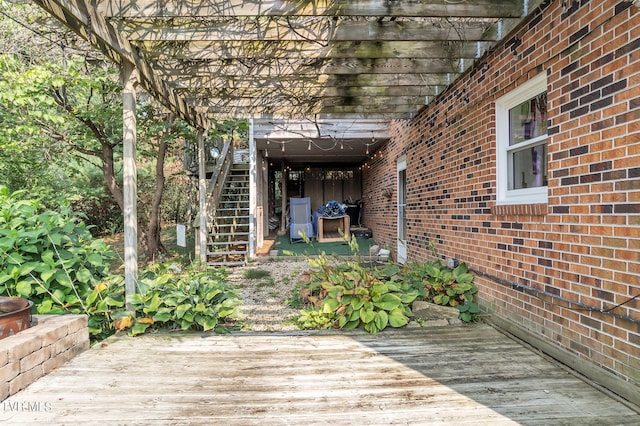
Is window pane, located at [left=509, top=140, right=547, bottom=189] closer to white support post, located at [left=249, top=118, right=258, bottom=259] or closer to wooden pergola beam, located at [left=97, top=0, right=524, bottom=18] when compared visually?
wooden pergola beam, located at [left=97, top=0, right=524, bottom=18]

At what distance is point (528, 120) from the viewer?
292 cm

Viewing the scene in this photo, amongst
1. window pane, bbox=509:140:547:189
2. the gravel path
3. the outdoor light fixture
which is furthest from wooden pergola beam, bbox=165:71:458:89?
the outdoor light fixture

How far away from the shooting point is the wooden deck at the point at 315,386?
1.78 metres

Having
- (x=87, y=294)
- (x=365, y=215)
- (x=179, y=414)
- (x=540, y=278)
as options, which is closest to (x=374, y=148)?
(x=365, y=215)

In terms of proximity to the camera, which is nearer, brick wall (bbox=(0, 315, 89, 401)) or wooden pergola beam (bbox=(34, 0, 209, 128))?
brick wall (bbox=(0, 315, 89, 401))

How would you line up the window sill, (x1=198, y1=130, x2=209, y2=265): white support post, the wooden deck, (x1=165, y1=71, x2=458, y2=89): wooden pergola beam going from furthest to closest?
1. (x1=198, y1=130, x2=209, y2=265): white support post
2. (x1=165, y1=71, x2=458, y2=89): wooden pergola beam
3. the window sill
4. the wooden deck

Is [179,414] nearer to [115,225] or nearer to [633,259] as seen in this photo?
[633,259]

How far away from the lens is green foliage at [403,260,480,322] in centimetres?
336

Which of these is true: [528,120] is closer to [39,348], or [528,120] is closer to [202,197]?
[39,348]

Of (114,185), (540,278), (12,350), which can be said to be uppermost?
(114,185)

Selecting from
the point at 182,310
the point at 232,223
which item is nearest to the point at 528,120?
the point at 182,310

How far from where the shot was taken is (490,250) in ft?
10.8

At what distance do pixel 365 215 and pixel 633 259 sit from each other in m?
9.23

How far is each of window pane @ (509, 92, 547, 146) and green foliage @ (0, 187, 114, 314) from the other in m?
4.20
